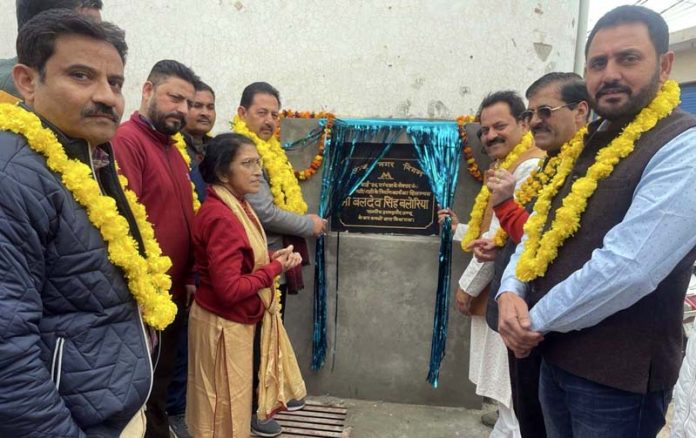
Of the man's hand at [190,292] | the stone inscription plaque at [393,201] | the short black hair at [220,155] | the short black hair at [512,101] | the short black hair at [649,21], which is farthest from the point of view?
the stone inscription plaque at [393,201]

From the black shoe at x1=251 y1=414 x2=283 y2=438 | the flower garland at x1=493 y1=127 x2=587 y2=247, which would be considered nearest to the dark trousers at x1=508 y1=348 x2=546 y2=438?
the flower garland at x1=493 y1=127 x2=587 y2=247

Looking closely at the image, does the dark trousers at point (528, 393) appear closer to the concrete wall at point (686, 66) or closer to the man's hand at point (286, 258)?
the man's hand at point (286, 258)

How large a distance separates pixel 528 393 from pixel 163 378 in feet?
6.46

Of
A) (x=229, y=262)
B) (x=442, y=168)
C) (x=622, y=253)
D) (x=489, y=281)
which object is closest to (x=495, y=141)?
(x=442, y=168)

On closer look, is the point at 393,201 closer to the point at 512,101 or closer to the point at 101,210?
the point at 512,101

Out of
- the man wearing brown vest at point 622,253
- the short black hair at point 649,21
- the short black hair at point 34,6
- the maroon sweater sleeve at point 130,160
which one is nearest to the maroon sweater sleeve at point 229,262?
the maroon sweater sleeve at point 130,160

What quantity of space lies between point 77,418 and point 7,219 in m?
0.59

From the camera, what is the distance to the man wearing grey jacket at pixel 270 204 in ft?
10.3

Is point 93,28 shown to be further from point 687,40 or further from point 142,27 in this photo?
point 687,40

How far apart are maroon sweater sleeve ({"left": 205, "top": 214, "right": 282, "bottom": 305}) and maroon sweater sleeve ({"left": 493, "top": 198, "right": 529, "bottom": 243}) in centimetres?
123

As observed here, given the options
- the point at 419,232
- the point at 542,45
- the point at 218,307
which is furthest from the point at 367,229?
the point at 542,45

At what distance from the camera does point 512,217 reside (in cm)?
239

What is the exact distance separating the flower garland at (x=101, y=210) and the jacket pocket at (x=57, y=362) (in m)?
0.26

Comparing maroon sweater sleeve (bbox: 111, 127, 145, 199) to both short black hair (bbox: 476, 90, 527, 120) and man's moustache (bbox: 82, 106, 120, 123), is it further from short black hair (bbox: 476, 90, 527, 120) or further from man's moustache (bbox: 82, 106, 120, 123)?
short black hair (bbox: 476, 90, 527, 120)
